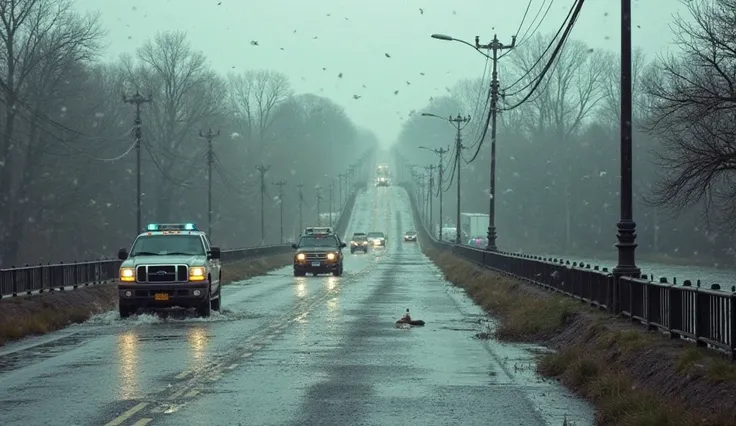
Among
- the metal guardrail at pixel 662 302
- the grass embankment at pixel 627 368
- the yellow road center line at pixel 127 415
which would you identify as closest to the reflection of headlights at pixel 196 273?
the grass embankment at pixel 627 368

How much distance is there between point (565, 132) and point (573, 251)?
2457 cm

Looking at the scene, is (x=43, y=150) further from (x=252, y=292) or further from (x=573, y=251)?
(x=573, y=251)

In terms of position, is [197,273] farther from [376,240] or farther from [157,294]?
[376,240]

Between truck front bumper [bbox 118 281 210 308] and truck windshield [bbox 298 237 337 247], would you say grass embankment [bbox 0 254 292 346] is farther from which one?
truck windshield [bbox 298 237 337 247]

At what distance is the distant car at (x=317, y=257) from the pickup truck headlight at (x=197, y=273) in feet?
88.4

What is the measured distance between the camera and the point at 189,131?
10381cm

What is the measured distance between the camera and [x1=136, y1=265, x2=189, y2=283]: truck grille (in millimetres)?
25750

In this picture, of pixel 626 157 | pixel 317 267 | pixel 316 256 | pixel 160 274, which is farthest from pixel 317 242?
pixel 626 157

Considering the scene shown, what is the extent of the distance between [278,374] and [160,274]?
10509 millimetres

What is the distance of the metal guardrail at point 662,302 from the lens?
13031 millimetres

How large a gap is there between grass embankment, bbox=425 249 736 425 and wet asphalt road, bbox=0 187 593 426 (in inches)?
15.6

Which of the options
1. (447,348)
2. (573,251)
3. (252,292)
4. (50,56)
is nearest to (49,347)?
(447,348)

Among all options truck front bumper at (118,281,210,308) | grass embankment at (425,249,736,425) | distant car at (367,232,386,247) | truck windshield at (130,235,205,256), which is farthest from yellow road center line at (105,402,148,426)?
distant car at (367,232,386,247)

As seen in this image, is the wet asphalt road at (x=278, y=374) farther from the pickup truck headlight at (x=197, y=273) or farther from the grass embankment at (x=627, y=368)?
the pickup truck headlight at (x=197, y=273)
